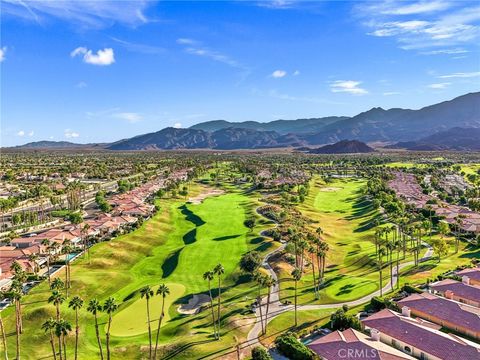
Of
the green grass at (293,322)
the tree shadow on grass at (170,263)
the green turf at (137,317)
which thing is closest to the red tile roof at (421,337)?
the green grass at (293,322)

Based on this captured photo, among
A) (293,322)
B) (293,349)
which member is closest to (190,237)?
(293,322)

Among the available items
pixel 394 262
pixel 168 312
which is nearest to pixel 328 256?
pixel 394 262

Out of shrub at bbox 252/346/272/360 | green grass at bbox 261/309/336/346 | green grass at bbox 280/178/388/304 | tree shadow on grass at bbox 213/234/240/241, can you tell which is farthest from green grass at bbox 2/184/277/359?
green grass at bbox 280/178/388/304

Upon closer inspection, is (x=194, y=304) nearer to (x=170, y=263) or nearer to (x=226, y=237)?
(x=170, y=263)

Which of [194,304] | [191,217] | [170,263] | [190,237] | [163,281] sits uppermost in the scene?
[191,217]

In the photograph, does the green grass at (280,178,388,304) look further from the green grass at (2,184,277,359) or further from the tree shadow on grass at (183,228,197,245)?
the tree shadow on grass at (183,228,197,245)

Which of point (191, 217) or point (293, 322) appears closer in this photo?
point (293, 322)
